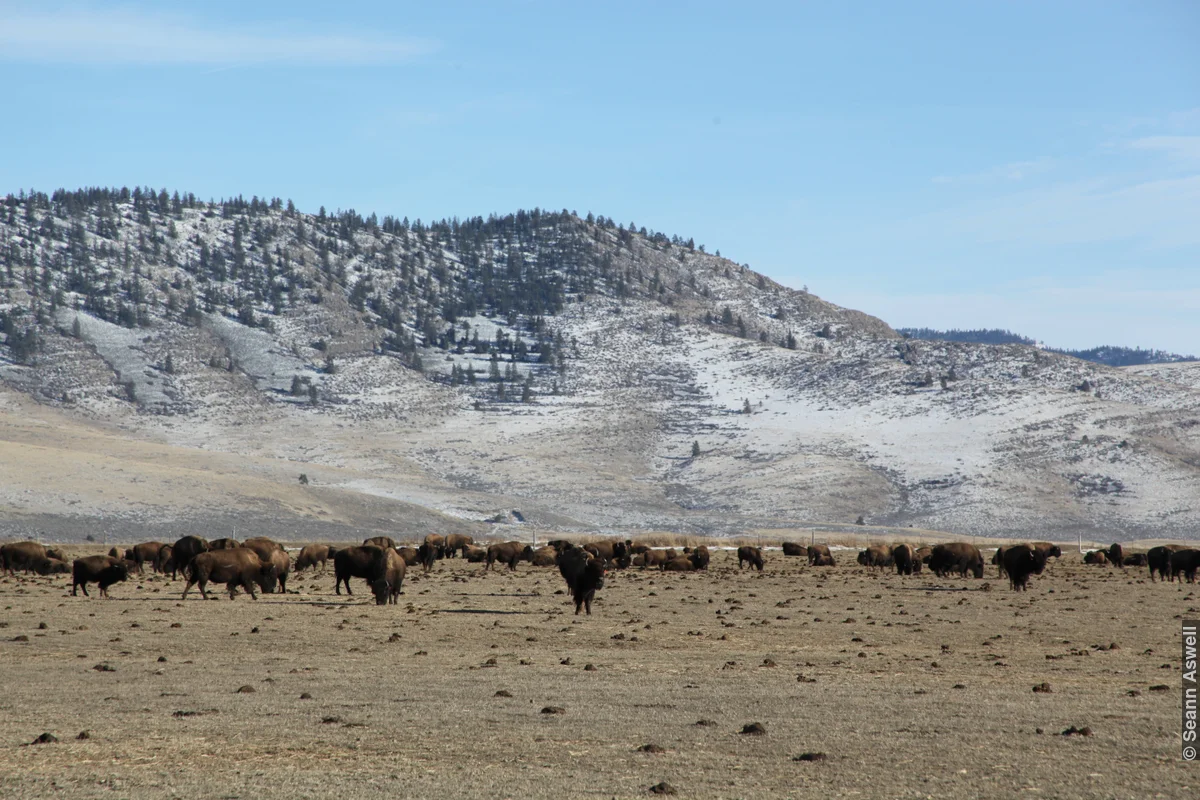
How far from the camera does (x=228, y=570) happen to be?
34.9 m

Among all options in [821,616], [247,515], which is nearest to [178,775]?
[821,616]

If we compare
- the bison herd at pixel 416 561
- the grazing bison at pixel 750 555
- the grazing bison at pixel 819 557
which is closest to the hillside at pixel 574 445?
the bison herd at pixel 416 561

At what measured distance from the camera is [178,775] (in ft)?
37.7

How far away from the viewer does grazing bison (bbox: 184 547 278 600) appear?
34.4 meters

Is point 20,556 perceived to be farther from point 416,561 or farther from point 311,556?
point 416,561

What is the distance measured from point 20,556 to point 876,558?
39562 mm

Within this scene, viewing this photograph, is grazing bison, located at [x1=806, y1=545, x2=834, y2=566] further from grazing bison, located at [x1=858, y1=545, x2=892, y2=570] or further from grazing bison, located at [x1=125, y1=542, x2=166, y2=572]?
grazing bison, located at [x1=125, y1=542, x2=166, y2=572]

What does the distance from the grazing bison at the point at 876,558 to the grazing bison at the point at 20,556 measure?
38.4 meters

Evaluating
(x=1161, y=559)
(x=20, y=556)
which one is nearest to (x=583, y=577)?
(x=20, y=556)

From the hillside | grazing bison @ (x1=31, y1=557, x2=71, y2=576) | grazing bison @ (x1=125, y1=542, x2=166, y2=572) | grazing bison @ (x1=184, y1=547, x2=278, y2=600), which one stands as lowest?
grazing bison @ (x1=31, y1=557, x2=71, y2=576)

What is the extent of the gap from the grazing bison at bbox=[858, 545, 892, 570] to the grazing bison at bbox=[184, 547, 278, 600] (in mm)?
35831

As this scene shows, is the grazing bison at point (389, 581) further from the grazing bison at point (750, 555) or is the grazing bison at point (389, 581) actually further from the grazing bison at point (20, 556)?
the grazing bison at point (750, 555)

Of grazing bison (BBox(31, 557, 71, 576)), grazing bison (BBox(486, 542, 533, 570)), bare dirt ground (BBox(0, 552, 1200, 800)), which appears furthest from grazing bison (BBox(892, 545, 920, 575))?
grazing bison (BBox(31, 557, 71, 576))

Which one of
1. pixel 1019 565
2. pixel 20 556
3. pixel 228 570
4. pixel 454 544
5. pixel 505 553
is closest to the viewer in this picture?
pixel 228 570
